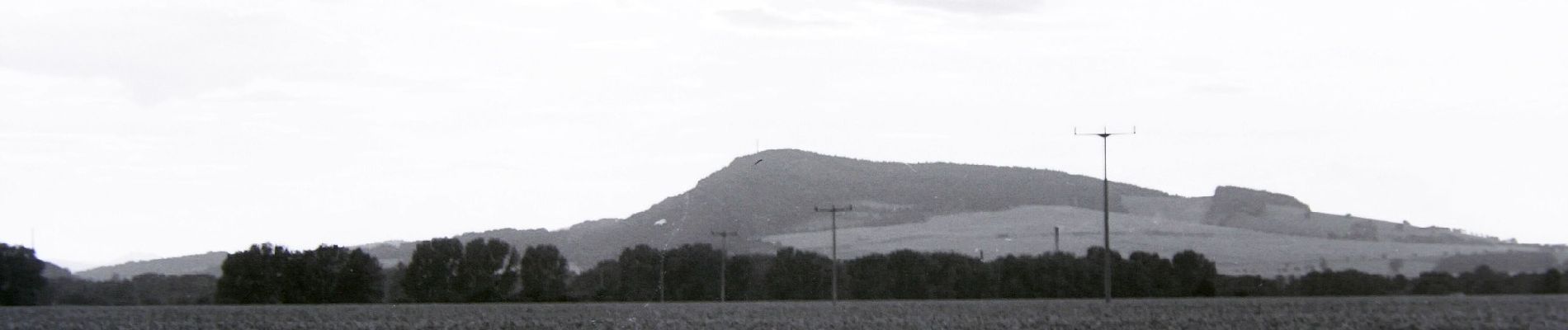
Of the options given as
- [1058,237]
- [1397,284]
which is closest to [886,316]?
[1397,284]

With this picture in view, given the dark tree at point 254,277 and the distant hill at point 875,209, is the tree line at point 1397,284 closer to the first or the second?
the distant hill at point 875,209

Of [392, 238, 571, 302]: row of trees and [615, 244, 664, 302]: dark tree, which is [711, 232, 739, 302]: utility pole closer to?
[615, 244, 664, 302]: dark tree

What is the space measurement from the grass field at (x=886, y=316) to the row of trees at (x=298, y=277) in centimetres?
1778

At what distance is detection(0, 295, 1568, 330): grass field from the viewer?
54613 millimetres

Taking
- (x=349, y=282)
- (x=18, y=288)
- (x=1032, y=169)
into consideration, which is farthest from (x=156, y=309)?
(x=1032, y=169)

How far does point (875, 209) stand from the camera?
186 m

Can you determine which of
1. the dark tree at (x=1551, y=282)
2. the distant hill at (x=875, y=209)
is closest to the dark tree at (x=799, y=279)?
the distant hill at (x=875, y=209)

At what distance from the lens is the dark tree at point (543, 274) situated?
10212cm

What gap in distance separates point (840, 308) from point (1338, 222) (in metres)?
25.5

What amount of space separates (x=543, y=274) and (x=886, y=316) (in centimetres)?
4594

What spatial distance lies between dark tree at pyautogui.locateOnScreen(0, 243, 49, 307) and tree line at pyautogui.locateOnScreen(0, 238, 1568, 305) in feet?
0.24

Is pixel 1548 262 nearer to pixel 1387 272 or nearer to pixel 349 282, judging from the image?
pixel 1387 272

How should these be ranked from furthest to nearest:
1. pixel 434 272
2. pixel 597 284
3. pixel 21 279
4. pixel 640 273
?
pixel 640 273 < pixel 597 284 < pixel 434 272 < pixel 21 279

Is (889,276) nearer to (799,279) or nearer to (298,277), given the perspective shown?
(799,279)
